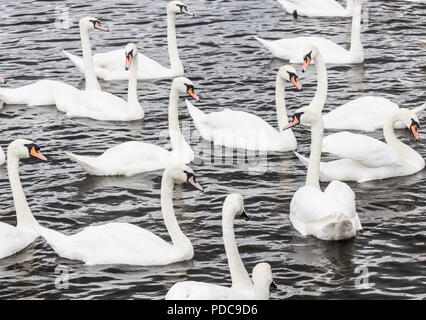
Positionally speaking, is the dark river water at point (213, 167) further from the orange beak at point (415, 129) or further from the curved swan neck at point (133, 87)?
the orange beak at point (415, 129)

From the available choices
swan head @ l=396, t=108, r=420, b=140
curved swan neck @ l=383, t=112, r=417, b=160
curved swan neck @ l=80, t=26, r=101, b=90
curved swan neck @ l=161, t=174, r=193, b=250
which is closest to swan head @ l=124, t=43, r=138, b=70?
curved swan neck @ l=80, t=26, r=101, b=90

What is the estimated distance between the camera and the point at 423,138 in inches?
725

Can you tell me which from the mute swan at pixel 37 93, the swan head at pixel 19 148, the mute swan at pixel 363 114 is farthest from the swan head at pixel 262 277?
the mute swan at pixel 37 93

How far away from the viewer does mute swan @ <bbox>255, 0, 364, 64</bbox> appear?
2238 centimetres

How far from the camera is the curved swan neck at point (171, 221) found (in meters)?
13.9

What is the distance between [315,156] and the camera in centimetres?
1573

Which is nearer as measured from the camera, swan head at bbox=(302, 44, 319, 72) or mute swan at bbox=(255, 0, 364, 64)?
swan head at bbox=(302, 44, 319, 72)

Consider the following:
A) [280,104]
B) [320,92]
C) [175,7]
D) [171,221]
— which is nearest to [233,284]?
[171,221]

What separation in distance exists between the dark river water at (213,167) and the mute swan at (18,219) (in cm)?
15

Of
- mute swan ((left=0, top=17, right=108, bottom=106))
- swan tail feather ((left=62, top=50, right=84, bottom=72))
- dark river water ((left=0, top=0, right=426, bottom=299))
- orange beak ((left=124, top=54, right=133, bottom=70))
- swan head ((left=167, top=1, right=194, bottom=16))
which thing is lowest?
dark river water ((left=0, top=0, right=426, bottom=299))

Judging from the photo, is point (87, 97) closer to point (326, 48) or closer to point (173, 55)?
point (173, 55)

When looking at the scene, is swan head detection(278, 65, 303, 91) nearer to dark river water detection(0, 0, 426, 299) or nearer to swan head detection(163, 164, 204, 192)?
dark river water detection(0, 0, 426, 299)

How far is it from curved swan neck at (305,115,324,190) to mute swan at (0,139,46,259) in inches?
147
